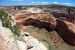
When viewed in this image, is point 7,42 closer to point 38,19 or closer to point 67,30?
point 38,19

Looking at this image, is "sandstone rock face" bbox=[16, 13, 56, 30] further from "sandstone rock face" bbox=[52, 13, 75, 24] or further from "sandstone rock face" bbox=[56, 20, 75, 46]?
"sandstone rock face" bbox=[52, 13, 75, 24]

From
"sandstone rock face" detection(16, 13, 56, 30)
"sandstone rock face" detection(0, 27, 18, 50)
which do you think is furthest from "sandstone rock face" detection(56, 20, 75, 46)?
"sandstone rock face" detection(0, 27, 18, 50)

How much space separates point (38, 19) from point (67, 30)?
3816mm

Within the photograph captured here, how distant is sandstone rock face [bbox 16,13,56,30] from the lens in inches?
1599

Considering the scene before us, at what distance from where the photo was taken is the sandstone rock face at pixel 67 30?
4021 centimetres

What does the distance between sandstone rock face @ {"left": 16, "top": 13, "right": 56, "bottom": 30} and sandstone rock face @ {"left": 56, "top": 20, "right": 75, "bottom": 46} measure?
831mm

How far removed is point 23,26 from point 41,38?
4078mm

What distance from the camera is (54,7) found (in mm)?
45094

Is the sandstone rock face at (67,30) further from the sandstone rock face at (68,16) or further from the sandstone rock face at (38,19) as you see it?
the sandstone rock face at (38,19)

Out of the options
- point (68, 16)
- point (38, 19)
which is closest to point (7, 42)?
point (38, 19)

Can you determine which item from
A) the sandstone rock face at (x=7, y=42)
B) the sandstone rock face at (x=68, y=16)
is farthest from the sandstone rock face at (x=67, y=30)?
the sandstone rock face at (x=7, y=42)

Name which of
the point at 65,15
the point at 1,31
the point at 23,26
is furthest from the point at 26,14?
the point at 1,31

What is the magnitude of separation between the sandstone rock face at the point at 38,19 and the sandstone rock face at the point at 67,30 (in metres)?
0.83

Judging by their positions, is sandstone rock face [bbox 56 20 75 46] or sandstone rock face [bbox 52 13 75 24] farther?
sandstone rock face [bbox 52 13 75 24]
